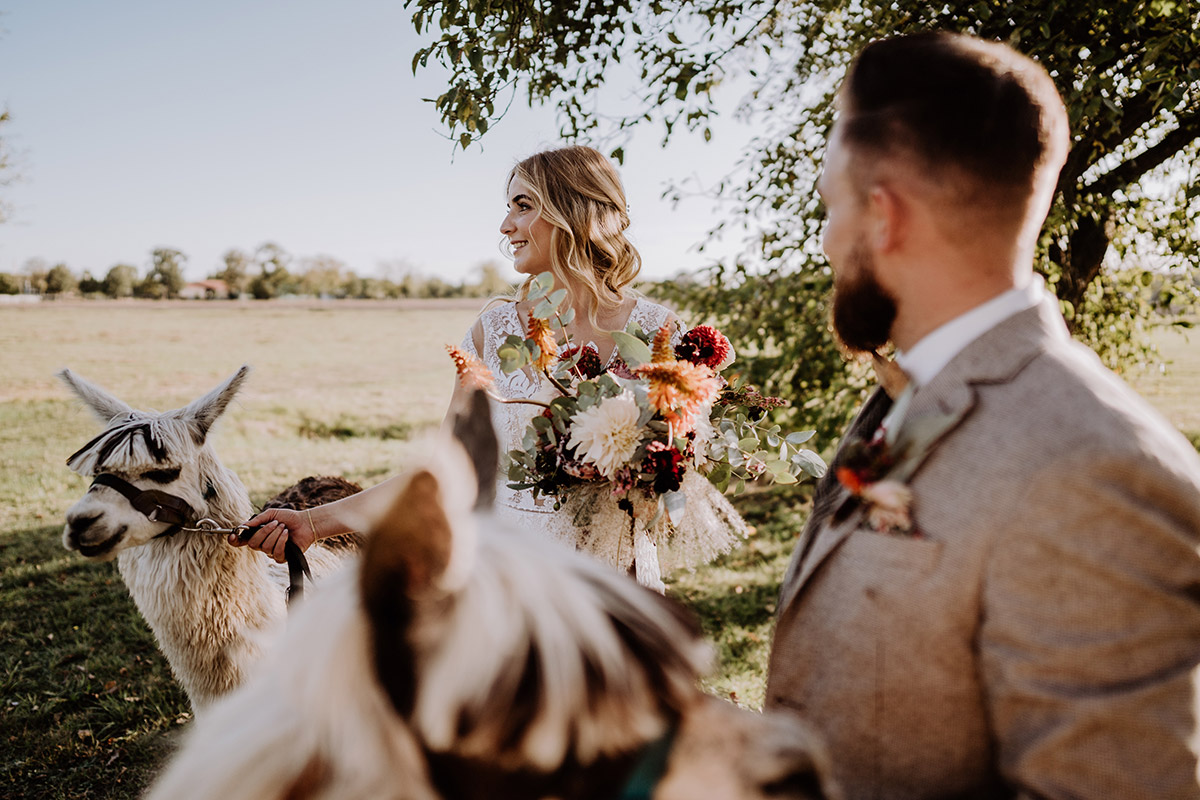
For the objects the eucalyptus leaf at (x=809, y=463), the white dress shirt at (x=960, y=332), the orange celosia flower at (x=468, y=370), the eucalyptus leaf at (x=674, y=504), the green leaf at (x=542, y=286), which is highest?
the green leaf at (x=542, y=286)

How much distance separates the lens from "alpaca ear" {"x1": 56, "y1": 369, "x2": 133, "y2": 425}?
133 inches

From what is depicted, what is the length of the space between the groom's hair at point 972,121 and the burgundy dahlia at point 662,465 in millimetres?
1034

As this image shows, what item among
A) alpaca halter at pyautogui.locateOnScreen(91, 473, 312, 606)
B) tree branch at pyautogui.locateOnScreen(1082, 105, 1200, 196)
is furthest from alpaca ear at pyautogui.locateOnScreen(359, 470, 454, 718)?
tree branch at pyautogui.locateOnScreen(1082, 105, 1200, 196)

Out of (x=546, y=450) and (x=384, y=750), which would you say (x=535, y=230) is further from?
(x=384, y=750)

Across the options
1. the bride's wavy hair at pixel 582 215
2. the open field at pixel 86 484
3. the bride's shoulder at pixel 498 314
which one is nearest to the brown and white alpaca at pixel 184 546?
the open field at pixel 86 484

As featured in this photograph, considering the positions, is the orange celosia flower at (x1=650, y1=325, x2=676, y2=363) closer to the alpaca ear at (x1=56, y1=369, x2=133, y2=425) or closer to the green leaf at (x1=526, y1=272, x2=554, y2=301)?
the green leaf at (x1=526, y1=272, x2=554, y2=301)

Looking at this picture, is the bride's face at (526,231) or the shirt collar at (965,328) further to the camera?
the bride's face at (526,231)

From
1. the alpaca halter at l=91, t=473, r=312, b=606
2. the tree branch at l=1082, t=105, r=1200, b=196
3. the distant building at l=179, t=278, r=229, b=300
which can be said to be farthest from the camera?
the distant building at l=179, t=278, r=229, b=300

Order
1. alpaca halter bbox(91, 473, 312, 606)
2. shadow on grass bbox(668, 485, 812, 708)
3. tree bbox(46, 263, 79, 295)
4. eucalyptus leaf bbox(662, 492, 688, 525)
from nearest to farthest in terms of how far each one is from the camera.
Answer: eucalyptus leaf bbox(662, 492, 688, 525), alpaca halter bbox(91, 473, 312, 606), shadow on grass bbox(668, 485, 812, 708), tree bbox(46, 263, 79, 295)

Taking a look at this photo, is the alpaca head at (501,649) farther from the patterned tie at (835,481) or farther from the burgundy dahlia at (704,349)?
the burgundy dahlia at (704,349)

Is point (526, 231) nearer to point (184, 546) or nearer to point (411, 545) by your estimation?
point (184, 546)

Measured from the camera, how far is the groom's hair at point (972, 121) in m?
1.27

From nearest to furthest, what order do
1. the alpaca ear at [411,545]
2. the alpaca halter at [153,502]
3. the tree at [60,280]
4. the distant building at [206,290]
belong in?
1. the alpaca ear at [411,545]
2. the alpaca halter at [153,502]
3. the tree at [60,280]
4. the distant building at [206,290]

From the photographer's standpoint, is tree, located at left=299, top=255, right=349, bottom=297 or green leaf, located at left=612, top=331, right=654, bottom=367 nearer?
green leaf, located at left=612, top=331, right=654, bottom=367
